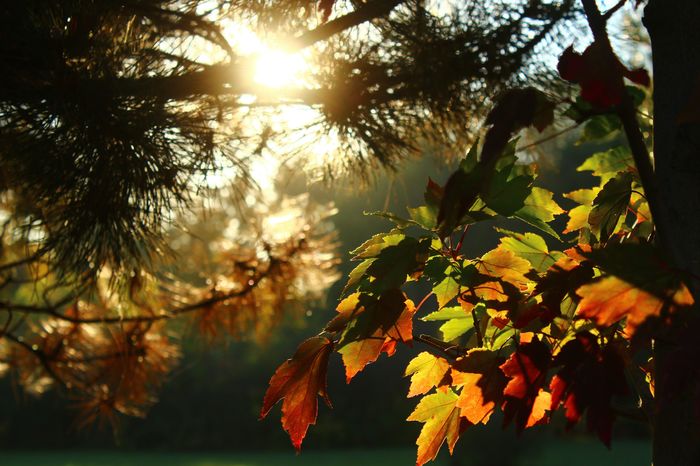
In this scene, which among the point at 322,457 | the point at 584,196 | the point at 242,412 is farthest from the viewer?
the point at 242,412

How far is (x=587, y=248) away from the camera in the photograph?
Answer: 0.62 m

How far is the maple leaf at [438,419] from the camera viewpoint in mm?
734

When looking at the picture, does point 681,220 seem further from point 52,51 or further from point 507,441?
point 507,441

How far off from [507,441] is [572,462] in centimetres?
207

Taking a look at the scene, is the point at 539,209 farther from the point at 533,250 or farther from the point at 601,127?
the point at 601,127

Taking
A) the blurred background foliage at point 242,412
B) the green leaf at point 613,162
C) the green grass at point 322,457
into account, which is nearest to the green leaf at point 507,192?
the green leaf at point 613,162

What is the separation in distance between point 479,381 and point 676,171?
0.25 m

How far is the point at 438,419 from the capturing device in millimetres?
749

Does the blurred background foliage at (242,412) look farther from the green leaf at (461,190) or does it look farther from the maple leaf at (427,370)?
the green leaf at (461,190)

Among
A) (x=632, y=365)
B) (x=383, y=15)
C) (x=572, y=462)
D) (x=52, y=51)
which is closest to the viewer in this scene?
(x=632, y=365)

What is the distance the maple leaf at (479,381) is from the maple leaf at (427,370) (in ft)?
0.28

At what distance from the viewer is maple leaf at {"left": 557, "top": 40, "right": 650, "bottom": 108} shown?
52cm

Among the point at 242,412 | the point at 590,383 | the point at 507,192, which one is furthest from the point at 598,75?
the point at 242,412

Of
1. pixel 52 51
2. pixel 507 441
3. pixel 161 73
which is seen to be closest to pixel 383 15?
pixel 161 73
